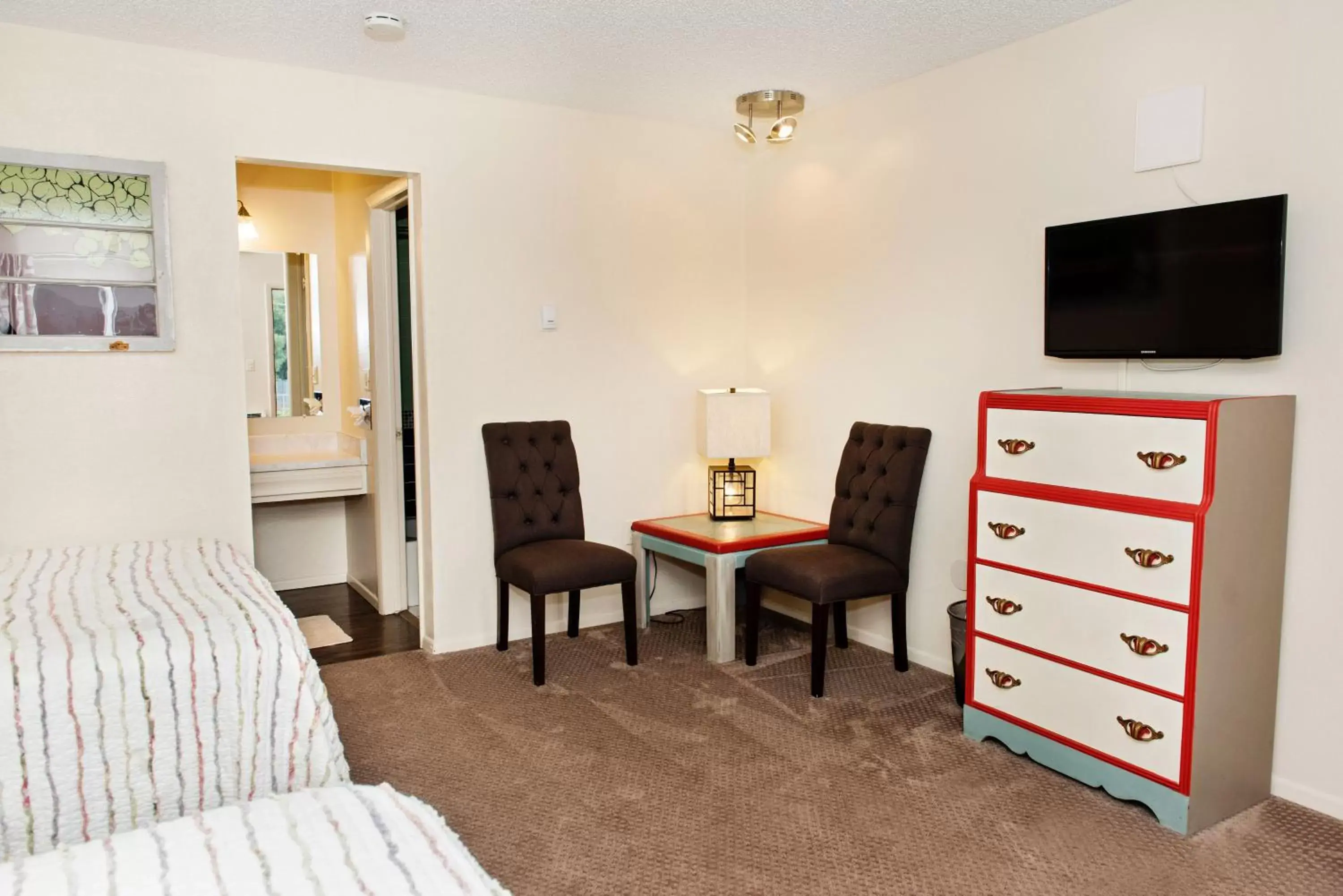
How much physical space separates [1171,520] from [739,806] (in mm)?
1430

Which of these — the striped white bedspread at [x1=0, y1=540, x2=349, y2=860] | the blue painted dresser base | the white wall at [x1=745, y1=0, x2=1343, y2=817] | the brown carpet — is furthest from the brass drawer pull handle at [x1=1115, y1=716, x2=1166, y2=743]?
the striped white bedspread at [x1=0, y1=540, x2=349, y2=860]

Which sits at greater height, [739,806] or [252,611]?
[252,611]

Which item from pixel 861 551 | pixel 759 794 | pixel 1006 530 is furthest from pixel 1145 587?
pixel 861 551

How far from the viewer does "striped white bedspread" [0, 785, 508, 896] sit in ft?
4.36

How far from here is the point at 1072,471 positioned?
2.80 metres

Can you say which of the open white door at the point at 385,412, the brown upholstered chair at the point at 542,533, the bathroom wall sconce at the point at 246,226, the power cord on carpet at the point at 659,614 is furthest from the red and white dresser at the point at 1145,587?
the bathroom wall sconce at the point at 246,226

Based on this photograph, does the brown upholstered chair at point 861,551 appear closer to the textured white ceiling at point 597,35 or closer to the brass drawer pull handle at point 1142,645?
the brass drawer pull handle at point 1142,645

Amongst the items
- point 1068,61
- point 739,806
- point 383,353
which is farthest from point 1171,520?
point 383,353

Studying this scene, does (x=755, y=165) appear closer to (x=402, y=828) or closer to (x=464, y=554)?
(x=464, y=554)

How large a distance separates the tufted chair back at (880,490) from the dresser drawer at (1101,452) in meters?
0.70

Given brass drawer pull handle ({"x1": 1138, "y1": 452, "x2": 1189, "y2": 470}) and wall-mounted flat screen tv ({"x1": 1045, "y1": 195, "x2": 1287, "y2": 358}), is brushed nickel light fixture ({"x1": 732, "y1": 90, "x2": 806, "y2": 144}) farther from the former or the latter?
brass drawer pull handle ({"x1": 1138, "y1": 452, "x2": 1189, "y2": 470})

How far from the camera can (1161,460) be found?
101 inches

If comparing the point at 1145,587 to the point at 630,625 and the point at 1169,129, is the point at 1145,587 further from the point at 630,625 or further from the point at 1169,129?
the point at 630,625

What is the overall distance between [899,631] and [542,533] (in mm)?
1554
